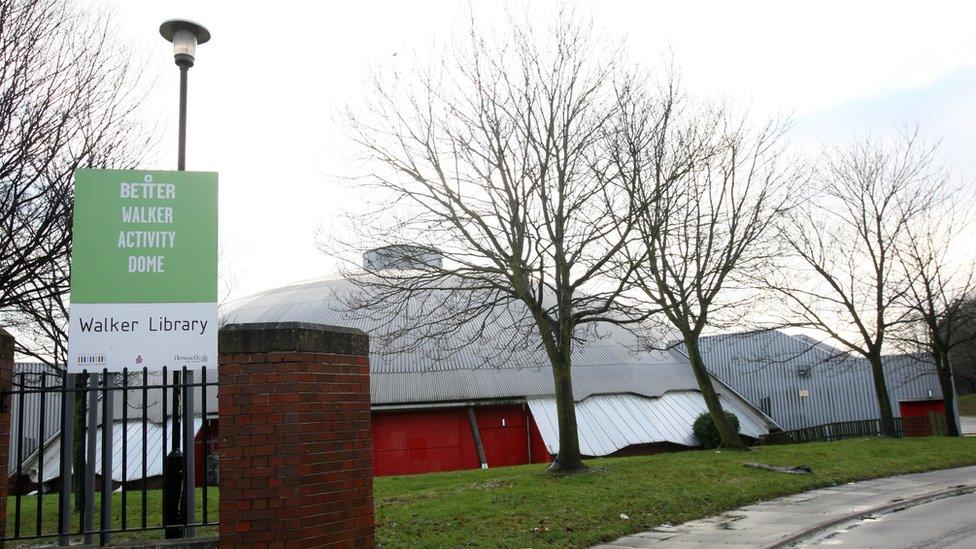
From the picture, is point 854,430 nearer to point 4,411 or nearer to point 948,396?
point 948,396

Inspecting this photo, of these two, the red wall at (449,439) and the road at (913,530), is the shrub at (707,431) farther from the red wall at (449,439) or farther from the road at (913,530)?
the road at (913,530)

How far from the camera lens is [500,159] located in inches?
675

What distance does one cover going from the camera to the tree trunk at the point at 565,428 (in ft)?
54.6

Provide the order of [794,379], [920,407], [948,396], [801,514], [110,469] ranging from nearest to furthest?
[110,469]
[801,514]
[948,396]
[794,379]
[920,407]

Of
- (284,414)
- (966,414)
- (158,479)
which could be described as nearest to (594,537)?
(284,414)

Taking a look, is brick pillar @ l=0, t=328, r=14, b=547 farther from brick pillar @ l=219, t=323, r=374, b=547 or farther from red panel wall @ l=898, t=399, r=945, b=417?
red panel wall @ l=898, t=399, r=945, b=417

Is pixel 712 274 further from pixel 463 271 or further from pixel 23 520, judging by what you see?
pixel 23 520

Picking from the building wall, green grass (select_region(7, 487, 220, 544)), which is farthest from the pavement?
the building wall

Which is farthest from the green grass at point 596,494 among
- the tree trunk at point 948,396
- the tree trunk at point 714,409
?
the tree trunk at point 948,396

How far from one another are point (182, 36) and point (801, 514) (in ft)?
36.6

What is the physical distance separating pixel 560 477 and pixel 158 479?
1337 cm

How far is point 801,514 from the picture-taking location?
1255 centimetres

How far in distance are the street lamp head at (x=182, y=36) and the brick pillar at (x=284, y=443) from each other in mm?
3117

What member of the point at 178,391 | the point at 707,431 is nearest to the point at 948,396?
the point at 707,431
